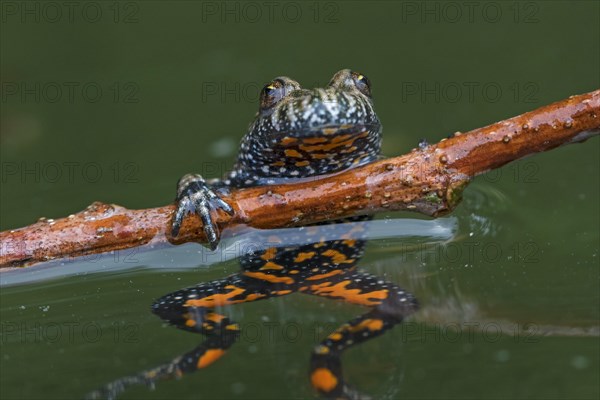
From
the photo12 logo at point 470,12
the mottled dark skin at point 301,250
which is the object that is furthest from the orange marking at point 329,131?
the photo12 logo at point 470,12

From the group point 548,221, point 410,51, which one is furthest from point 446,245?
point 410,51

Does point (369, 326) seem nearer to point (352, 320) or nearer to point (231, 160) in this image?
point (352, 320)

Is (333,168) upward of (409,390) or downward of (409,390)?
upward

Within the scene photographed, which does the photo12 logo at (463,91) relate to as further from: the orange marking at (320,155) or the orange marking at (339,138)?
the orange marking at (339,138)

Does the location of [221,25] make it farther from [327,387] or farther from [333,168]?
[327,387]

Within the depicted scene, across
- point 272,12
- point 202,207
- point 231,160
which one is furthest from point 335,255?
point 272,12

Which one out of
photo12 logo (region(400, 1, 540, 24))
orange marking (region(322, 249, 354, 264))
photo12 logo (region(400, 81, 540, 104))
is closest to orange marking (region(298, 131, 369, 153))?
orange marking (region(322, 249, 354, 264))

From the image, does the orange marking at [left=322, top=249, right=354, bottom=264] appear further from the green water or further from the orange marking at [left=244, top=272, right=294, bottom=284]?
the orange marking at [left=244, top=272, right=294, bottom=284]

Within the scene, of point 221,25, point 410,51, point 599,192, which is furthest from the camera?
point 221,25
